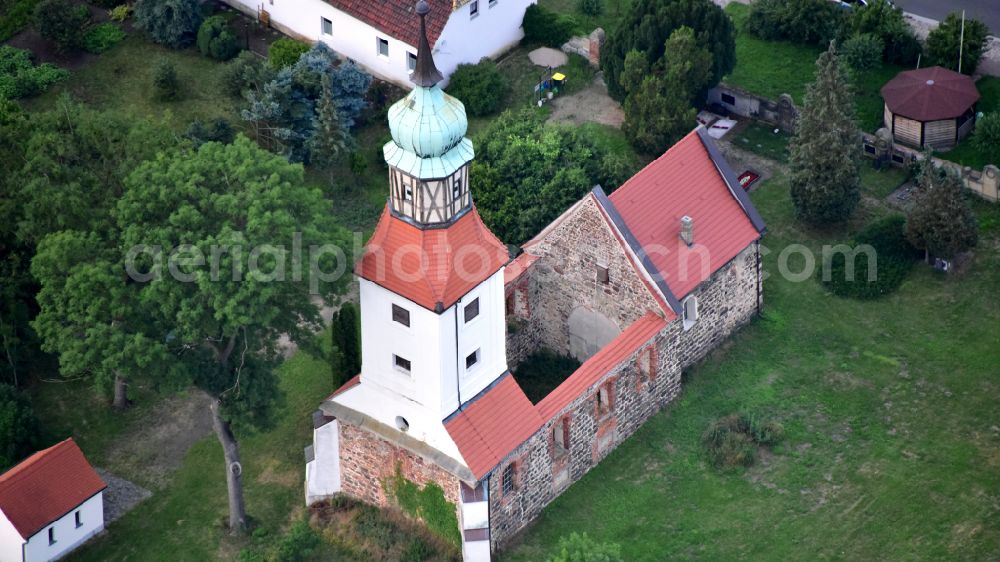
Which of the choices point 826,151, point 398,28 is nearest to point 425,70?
point 826,151

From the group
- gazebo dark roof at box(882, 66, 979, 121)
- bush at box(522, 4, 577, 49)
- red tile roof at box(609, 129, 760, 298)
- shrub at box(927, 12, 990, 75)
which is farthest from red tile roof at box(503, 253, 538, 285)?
shrub at box(927, 12, 990, 75)

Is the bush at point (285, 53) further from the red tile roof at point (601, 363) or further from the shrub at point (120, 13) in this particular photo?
the red tile roof at point (601, 363)

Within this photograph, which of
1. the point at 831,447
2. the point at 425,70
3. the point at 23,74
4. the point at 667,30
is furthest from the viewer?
the point at 23,74

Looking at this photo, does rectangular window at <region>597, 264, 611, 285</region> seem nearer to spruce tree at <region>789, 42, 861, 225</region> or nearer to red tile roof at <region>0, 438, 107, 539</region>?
spruce tree at <region>789, 42, 861, 225</region>

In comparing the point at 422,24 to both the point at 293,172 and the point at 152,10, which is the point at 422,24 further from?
the point at 152,10

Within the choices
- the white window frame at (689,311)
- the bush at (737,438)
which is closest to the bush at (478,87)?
the white window frame at (689,311)

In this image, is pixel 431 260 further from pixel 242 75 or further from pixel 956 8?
pixel 956 8
